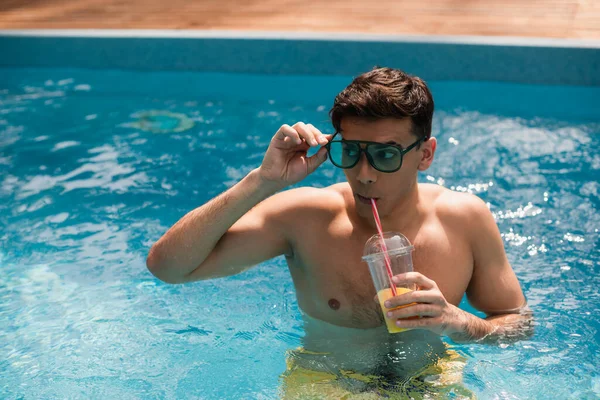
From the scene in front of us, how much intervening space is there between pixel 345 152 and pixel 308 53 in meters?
4.43

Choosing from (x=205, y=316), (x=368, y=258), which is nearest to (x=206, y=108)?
(x=205, y=316)

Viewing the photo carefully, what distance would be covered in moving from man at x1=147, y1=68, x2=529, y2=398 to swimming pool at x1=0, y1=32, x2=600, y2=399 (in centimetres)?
47

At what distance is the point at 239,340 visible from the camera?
389 cm

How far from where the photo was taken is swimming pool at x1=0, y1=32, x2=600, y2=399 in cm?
366

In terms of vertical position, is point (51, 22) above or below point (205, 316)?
above

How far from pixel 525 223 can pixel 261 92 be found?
304 centimetres

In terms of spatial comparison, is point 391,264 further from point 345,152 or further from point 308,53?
point 308,53

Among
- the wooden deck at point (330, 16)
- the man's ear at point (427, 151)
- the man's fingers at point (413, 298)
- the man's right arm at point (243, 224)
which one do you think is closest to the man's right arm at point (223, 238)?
the man's right arm at point (243, 224)

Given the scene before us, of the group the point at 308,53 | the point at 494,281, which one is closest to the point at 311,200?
the point at 494,281

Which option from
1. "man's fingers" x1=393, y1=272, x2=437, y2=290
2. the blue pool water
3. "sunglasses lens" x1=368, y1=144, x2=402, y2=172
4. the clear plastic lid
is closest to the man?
"sunglasses lens" x1=368, y1=144, x2=402, y2=172

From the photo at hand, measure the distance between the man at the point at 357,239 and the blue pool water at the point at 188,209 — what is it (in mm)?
426

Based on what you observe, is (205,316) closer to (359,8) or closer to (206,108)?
(206,108)

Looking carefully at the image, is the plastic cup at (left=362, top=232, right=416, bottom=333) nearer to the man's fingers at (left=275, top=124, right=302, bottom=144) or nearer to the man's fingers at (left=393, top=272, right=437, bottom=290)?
the man's fingers at (left=393, top=272, right=437, bottom=290)

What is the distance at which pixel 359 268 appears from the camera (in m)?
2.97
